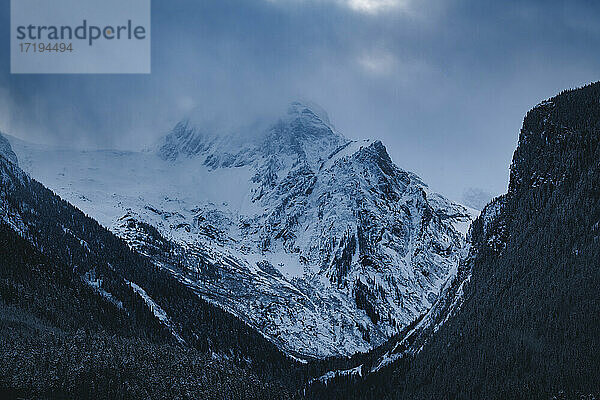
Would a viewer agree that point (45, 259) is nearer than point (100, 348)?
No

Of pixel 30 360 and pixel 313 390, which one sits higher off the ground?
pixel 30 360

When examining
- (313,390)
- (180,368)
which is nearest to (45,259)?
(180,368)

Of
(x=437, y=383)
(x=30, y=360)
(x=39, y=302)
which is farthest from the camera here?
(x=39, y=302)

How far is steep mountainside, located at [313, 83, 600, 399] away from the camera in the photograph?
394ft

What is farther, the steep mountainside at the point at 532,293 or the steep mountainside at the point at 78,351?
the steep mountainside at the point at 78,351

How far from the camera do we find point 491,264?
168875 millimetres

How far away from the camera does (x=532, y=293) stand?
450 feet

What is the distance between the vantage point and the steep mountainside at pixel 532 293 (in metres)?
120

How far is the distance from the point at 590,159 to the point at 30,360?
146674 millimetres

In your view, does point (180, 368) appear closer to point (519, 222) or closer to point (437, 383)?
point (437, 383)

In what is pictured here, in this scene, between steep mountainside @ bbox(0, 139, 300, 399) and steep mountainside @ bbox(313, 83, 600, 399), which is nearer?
steep mountainside @ bbox(313, 83, 600, 399)

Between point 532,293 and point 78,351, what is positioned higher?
point 532,293

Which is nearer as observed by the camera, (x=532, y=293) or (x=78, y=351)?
(x=532, y=293)

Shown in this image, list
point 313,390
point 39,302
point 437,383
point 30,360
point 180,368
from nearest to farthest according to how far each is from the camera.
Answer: point 30,360
point 437,383
point 180,368
point 39,302
point 313,390
